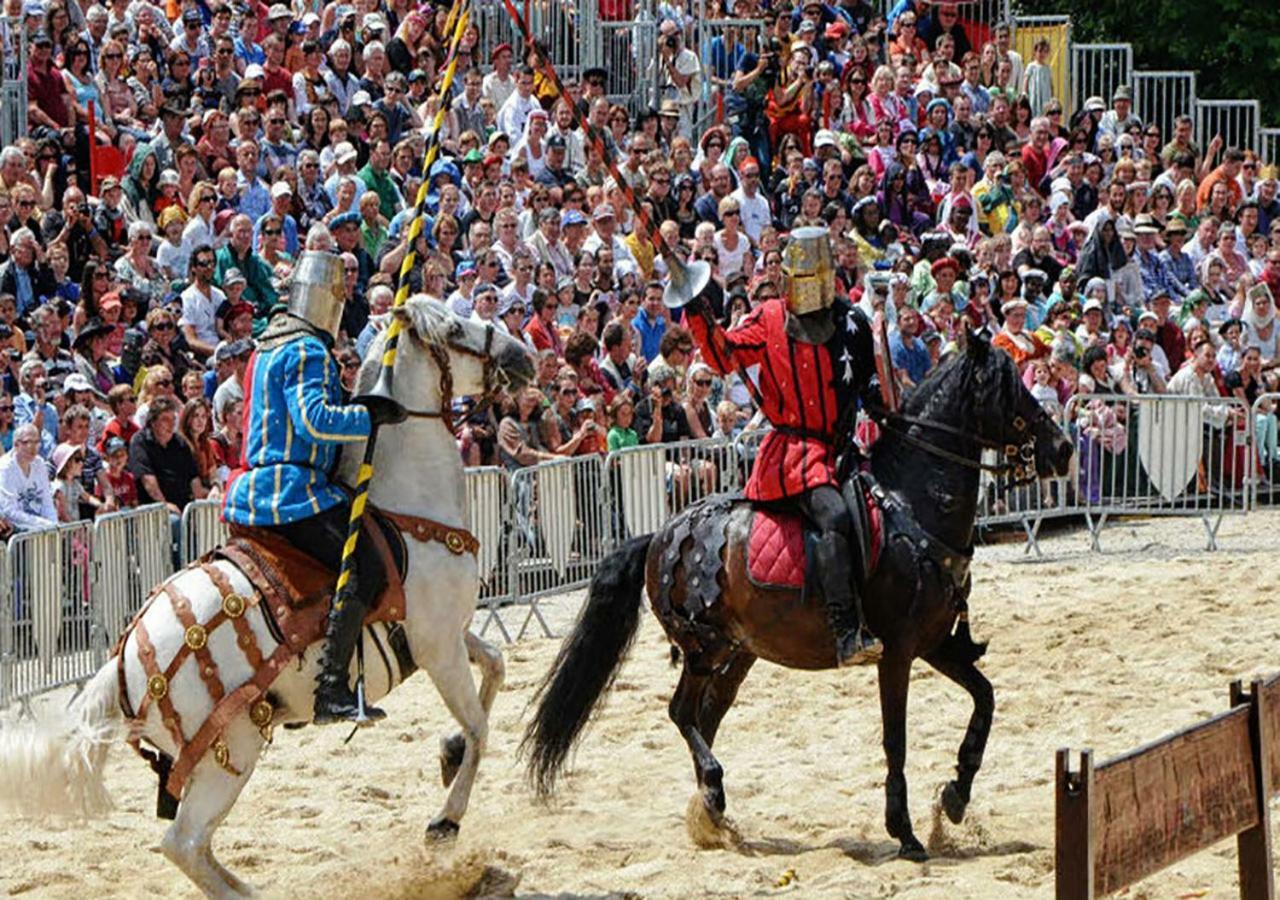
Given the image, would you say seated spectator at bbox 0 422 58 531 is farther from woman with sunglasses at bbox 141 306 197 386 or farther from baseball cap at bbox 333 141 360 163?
baseball cap at bbox 333 141 360 163

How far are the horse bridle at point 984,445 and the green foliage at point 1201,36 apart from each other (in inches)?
795

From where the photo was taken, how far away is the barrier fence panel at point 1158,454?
19.0 metres

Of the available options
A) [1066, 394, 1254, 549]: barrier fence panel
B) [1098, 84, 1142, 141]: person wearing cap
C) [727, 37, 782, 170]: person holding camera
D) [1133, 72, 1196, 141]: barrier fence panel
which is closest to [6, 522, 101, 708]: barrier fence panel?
[1066, 394, 1254, 549]: barrier fence panel

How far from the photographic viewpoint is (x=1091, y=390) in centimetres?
1984

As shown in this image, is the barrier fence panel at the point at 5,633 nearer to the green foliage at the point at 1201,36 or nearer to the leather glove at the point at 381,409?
the leather glove at the point at 381,409

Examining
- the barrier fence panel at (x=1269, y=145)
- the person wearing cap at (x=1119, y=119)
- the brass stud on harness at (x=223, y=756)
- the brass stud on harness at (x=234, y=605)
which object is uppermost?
the person wearing cap at (x=1119, y=119)

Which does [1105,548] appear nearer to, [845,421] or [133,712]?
[845,421]

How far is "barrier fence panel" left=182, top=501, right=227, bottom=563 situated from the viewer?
1450 cm

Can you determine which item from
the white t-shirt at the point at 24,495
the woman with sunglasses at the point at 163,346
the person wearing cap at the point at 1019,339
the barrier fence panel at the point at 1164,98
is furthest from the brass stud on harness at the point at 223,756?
the barrier fence panel at the point at 1164,98

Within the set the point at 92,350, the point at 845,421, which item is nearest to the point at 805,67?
the point at 92,350

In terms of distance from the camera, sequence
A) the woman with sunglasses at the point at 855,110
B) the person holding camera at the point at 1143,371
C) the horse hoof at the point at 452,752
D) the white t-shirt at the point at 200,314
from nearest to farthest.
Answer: the horse hoof at the point at 452,752 < the white t-shirt at the point at 200,314 < the person holding camera at the point at 1143,371 < the woman with sunglasses at the point at 855,110

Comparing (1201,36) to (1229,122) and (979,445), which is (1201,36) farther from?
(979,445)

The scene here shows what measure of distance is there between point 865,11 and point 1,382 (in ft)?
46.8

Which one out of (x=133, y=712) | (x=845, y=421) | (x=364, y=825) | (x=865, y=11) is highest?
(x=865, y=11)
